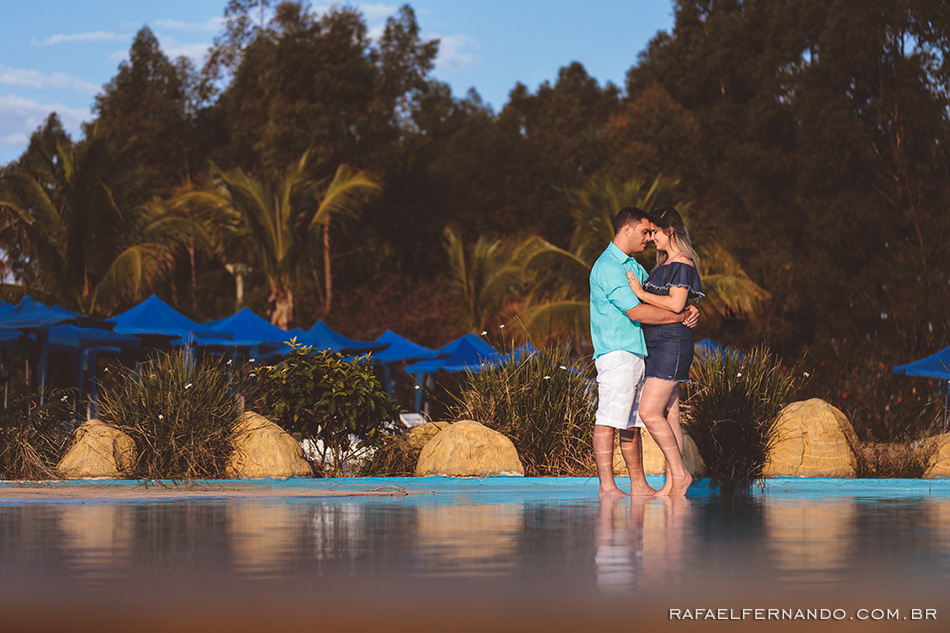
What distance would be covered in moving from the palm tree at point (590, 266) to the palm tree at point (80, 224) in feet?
32.6

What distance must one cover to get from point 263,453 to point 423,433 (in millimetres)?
1959

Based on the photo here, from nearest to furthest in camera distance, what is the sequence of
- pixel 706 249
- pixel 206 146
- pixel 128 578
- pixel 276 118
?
pixel 128 578 → pixel 706 249 → pixel 276 118 → pixel 206 146

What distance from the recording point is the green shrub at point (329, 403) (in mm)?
12086

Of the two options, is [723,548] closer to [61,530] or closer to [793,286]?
[61,530]

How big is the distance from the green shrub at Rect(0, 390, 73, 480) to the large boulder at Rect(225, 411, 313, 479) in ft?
5.51

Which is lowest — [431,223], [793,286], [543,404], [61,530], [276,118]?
[61,530]

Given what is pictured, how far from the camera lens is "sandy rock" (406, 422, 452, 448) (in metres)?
12.8

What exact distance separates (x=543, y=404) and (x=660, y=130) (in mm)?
29919

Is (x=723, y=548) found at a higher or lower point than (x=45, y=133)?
lower

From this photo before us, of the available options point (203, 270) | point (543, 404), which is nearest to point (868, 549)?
point (543, 404)

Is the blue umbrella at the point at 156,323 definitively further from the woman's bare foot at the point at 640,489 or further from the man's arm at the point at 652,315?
the man's arm at the point at 652,315

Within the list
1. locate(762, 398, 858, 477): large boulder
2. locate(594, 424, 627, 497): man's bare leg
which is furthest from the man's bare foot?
locate(762, 398, 858, 477): large boulder

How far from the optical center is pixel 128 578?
491cm

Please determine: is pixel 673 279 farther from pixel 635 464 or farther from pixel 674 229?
pixel 635 464
